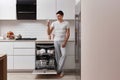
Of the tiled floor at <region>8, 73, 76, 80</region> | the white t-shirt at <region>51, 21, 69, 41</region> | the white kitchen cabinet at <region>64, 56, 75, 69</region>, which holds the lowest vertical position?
the tiled floor at <region>8, 73, 76, 80</region>

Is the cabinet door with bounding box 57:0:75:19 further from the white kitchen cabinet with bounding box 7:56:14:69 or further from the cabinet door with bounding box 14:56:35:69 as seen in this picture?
the white kitchen cabinet with bounding box 7:56:14:69

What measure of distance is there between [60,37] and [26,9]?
3.98 feet

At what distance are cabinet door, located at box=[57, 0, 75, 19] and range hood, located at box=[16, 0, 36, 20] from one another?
67cm

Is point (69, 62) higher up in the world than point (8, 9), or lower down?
lower down

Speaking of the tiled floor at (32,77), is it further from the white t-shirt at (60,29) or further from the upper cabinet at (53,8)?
the upper cabinet at (53,8)

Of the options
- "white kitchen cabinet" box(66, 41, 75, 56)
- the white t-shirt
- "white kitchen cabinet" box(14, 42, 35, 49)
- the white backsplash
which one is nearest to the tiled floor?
"white kitchen cabinet" box(66, 41, 75, 56)

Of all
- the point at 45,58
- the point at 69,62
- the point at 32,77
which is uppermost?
the point at 45,58

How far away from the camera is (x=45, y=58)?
5109 millimetres

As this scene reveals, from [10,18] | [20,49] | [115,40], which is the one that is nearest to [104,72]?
[115,40]

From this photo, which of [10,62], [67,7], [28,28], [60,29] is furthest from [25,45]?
[67,7]

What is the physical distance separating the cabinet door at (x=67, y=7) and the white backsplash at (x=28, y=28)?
15.6 inches

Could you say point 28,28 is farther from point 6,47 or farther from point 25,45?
point 6,47

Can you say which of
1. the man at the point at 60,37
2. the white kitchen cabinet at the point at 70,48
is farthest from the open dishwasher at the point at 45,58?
the white kitchen cabinet at the point at 70,48

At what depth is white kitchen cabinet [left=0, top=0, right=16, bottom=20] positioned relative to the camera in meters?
5.45
